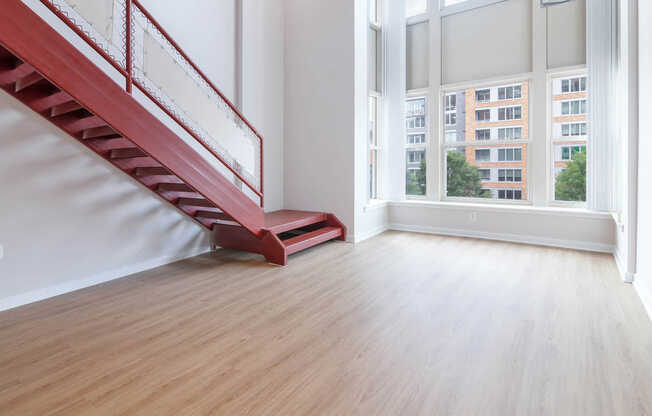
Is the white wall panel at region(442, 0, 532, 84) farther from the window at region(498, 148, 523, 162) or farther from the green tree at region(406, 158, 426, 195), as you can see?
the green tree at region(406, 158, 426, 195)

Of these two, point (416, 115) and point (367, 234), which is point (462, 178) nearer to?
point (416, 115)

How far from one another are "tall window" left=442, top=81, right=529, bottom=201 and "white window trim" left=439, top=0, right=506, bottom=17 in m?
1.22

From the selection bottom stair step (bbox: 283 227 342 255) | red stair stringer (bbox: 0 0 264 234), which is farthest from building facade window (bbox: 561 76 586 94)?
red stair stringer (bbox: 0 0 264 234)

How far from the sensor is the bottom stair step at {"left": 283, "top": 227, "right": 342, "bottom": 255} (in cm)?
436

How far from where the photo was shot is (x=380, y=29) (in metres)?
6.27

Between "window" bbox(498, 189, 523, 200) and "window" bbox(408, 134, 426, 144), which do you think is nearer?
"window" bbox(498, 189, 523, 200)

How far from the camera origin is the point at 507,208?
5270 millimetres

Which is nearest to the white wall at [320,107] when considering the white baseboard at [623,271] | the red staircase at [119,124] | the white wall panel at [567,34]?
the red staircase at [119,124]

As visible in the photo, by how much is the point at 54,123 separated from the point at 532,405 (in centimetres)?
389

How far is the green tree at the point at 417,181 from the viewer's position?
20.4 ft

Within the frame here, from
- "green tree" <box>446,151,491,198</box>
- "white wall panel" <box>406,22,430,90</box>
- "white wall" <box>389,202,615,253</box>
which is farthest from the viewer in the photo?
"white wall panel" <box>406,22,430,90</box>

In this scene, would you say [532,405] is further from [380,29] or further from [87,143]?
[380,29]

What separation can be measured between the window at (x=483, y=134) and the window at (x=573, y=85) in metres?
1.08

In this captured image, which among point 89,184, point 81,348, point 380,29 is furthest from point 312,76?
point 81,348
